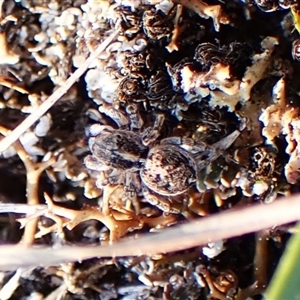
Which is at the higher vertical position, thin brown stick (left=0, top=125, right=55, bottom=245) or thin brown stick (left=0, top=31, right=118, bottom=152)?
thin brown stick (left=0, top=31, right=118, bottom=152)

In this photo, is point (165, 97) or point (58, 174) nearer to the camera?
point (165, 97)

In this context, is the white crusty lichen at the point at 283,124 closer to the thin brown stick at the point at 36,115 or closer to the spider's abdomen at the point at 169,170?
the spider's abdomen at the point at 169,170

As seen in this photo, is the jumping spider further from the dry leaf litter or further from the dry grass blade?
the dry grass blade

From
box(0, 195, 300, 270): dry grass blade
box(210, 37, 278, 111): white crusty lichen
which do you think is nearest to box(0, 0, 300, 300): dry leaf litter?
box(210, 37, 278, 111): white crusty lichen

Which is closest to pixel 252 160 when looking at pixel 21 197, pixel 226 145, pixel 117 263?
pixel 226 145

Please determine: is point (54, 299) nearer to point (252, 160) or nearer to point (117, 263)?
point (117, 263)

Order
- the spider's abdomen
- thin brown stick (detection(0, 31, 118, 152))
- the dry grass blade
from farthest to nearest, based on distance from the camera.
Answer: thin brown stick (detection(0, 31, 118, 152)) < the spider's abdomen < the dry grass blade

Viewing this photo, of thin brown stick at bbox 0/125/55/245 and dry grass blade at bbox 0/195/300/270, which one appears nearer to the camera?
dry grass blade at bbox 0/195/300/270

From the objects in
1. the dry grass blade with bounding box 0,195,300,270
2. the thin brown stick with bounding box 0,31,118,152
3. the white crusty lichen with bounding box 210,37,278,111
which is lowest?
the dry grass blade with bounding box 0,195,300,270
